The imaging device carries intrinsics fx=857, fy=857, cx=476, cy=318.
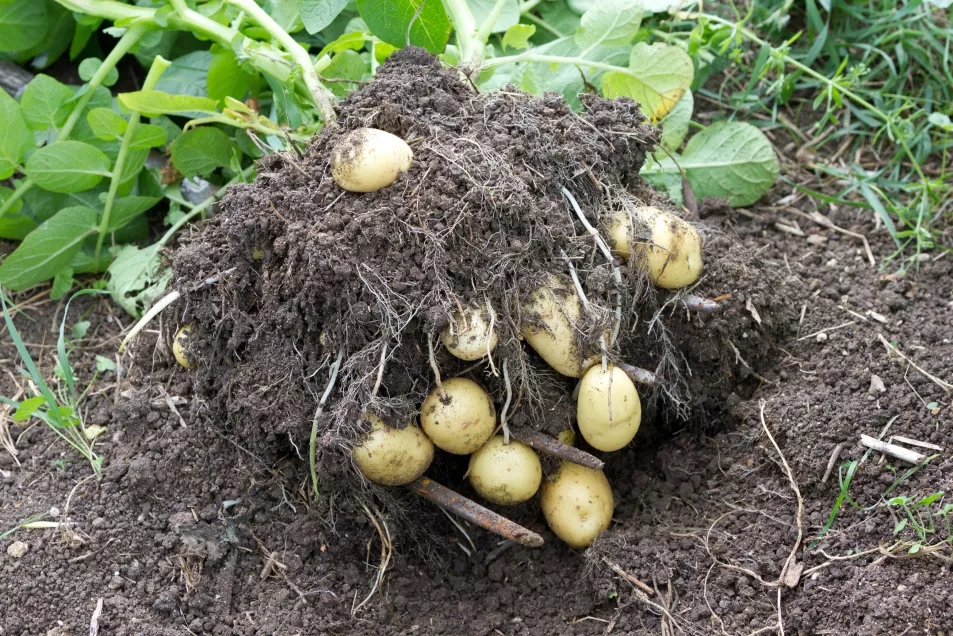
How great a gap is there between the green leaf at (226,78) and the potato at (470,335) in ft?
4.04

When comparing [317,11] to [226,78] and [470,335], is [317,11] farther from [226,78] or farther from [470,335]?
[470,335]

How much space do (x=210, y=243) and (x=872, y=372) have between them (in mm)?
1685

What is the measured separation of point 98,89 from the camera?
9.03 feet

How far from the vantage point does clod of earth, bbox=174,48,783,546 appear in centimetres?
189

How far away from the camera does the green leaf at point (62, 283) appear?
2.71m

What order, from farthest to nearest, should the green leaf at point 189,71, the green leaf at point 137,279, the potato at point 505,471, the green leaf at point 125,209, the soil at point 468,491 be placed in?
the green leaf at point 189,71 < the green leaf at point 125,209 < the green leaf at point 137,279 < the potato at point 505,471 < the soil at point 468,491

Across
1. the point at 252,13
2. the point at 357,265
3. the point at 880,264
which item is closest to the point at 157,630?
the point at 357,265

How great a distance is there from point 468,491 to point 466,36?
3.98 ft

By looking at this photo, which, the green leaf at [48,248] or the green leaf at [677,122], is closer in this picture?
the green leaf at [48,248]

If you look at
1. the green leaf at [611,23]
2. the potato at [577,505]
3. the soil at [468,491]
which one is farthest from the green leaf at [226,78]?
the potato at [577,505]

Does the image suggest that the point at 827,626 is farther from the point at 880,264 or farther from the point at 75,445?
the point at 75,445

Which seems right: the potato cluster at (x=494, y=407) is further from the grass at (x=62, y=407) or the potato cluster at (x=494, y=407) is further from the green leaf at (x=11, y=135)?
the green leaf at (x=11, y=135)

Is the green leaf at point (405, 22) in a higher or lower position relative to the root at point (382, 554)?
higher

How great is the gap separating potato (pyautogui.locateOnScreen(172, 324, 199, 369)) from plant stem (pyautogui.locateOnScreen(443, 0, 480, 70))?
1001 millimetres
